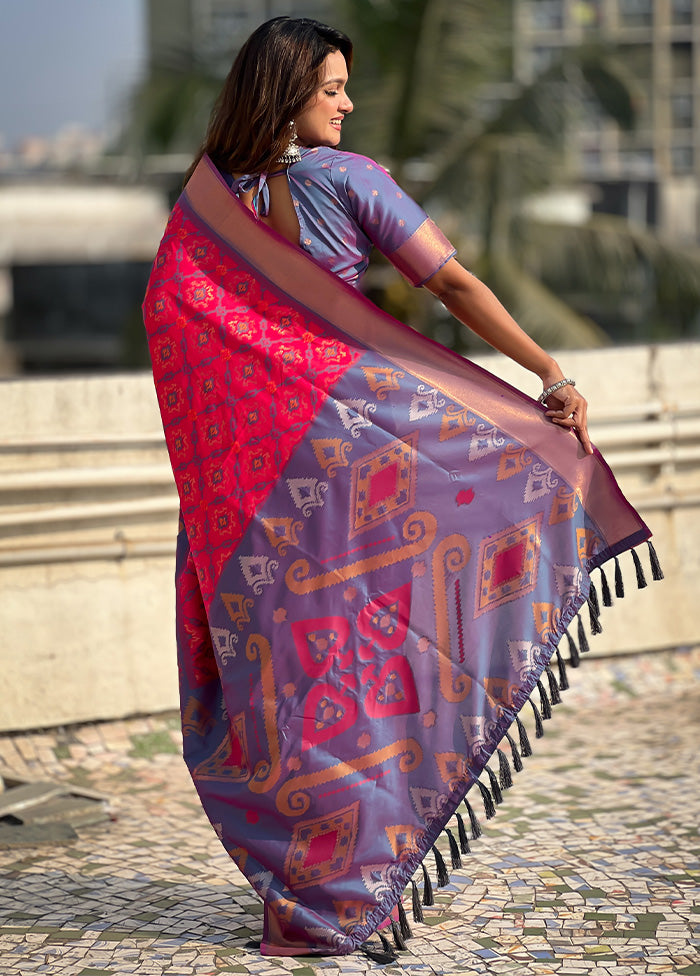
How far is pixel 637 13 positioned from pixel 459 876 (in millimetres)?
78136

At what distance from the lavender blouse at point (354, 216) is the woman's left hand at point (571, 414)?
1.27 feet

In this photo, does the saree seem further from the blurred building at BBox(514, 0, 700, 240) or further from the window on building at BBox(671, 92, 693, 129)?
the window on building at BBox(671, 92, 693, 129)

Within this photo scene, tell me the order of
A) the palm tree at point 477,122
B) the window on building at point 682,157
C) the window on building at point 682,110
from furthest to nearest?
the window on building at point 682,157 < the window on building at point 682,110 < the palm tree at point 477,122

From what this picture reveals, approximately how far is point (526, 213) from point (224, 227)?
459 inches

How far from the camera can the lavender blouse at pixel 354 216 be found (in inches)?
109

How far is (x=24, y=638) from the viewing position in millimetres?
4453

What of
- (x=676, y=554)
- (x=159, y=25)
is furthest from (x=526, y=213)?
(x=159, y=25)

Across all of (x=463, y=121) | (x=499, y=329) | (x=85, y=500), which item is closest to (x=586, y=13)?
(x=463, y=121)

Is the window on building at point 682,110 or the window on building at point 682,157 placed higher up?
the window on building at point 682,110

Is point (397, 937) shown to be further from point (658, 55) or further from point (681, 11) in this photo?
point (681, 11)

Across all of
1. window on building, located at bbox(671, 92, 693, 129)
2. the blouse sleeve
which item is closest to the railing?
the blouse sleeve

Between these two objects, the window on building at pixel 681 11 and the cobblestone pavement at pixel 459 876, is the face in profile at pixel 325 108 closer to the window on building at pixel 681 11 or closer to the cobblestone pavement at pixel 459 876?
the cobblestone pavement at pixel 459 876

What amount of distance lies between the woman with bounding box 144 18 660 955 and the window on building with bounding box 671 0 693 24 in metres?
77.2

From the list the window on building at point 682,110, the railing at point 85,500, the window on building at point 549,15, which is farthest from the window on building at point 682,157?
the railing at point 85,500
